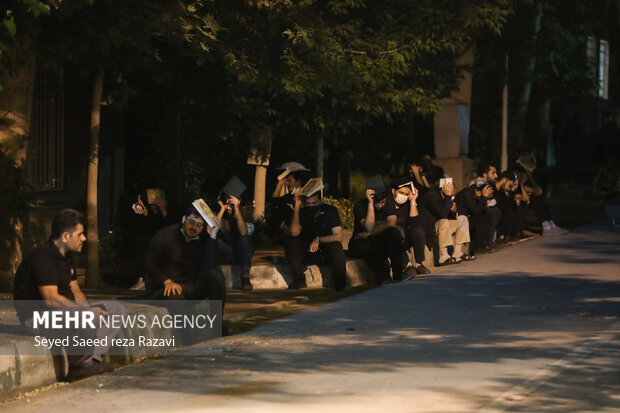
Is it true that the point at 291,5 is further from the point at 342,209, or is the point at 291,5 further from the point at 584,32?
the point at 584,32

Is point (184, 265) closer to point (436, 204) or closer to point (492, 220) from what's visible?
point (436, 204)

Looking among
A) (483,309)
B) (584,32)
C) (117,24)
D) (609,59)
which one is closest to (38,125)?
(117,24)

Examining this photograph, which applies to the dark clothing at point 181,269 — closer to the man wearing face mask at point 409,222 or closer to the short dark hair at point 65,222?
the short dark hair at point 65,222

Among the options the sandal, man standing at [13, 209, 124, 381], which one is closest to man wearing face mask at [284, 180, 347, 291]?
the sandal

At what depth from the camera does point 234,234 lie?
16.8 m

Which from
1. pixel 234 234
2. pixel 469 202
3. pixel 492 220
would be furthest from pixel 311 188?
pixel 492 220

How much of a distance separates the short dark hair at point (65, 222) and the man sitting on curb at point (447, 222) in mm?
10156

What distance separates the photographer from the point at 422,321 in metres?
13.8

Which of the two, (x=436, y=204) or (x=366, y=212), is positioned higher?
(x=436, y=204)

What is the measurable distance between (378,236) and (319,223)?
111 cm

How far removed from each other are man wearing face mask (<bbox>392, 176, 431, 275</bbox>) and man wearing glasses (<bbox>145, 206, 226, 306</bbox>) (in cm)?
628

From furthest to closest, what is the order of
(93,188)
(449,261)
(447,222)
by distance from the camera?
(449,261) < (447,222) < (93,188)

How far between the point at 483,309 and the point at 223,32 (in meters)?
4.72

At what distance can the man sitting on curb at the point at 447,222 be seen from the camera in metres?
20.2
